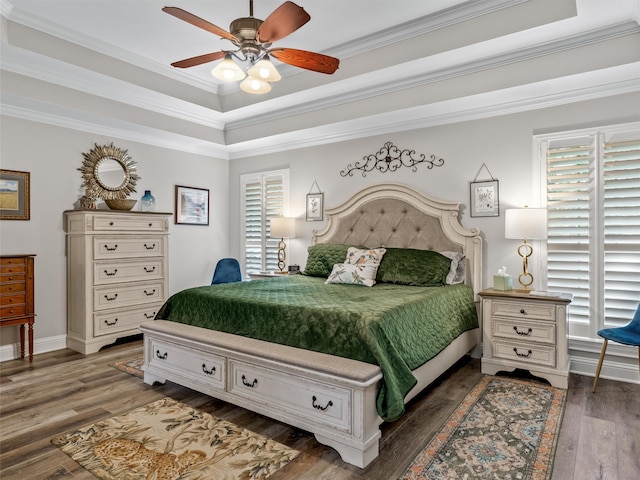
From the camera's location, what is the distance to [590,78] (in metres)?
2.98

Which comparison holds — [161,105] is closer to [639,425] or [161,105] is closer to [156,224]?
[156,224]

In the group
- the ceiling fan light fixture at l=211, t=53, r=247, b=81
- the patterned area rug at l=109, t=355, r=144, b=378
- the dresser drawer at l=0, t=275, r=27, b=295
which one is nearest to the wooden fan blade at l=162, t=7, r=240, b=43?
the ceiling fan light fixture at l=211, t=53, r=247, b=81

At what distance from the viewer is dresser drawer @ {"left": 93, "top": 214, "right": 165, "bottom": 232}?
153 inches

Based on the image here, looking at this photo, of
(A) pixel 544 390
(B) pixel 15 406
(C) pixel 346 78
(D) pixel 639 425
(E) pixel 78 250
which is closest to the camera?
(D) pixel 639 425

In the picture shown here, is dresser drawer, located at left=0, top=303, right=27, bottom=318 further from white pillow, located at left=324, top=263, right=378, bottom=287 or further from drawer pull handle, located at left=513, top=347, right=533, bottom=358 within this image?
drawer pull handle, located at left=513, top=347, right=533, bottom=358

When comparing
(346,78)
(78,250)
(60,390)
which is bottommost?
(60,390)

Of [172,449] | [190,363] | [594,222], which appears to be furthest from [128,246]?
[594,222]

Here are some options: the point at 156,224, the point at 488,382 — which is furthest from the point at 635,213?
the point at 156,224

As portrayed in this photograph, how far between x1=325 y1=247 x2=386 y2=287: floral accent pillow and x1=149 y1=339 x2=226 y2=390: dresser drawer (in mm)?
1371

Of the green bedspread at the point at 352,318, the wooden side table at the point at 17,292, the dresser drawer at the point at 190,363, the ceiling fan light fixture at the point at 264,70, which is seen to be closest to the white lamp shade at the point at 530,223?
the green bedspread at the point at 352,318

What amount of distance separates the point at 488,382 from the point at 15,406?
337 centimetres

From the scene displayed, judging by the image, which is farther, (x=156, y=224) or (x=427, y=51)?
(x=156, y=224)

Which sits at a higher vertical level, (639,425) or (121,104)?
(121,104)

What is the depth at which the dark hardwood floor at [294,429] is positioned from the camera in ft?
6.33
